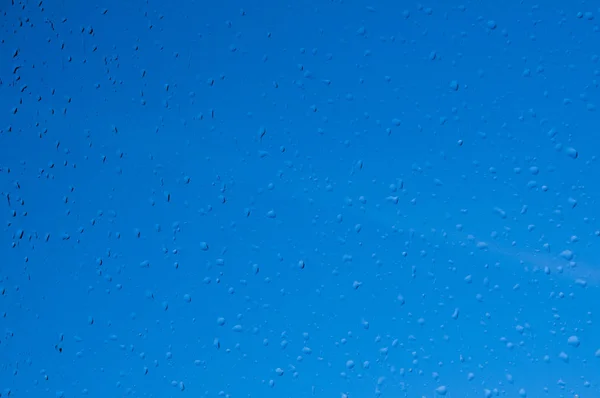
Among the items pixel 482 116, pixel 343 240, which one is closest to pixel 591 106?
pixel 482 116

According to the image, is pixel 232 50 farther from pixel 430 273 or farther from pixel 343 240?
pixel 430 273

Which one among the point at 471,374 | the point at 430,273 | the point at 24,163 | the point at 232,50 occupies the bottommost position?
the point at 471,374

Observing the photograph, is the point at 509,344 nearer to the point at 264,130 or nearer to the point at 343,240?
the point at 343,240

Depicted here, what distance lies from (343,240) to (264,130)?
376 mm

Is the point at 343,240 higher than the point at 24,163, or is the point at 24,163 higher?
the point at 24,163

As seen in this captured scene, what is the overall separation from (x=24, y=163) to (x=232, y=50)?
651 millimetres

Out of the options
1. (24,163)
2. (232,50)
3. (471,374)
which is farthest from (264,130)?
(471,374)

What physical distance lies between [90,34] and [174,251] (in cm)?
64

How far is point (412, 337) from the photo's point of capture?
156 cm

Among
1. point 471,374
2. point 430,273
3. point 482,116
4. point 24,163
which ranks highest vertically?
point 482,116

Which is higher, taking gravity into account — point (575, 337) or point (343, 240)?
point (343, 240)

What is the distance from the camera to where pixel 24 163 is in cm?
158

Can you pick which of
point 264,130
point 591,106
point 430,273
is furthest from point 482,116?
point 264,130

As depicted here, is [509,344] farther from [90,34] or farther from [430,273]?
[90,34]
